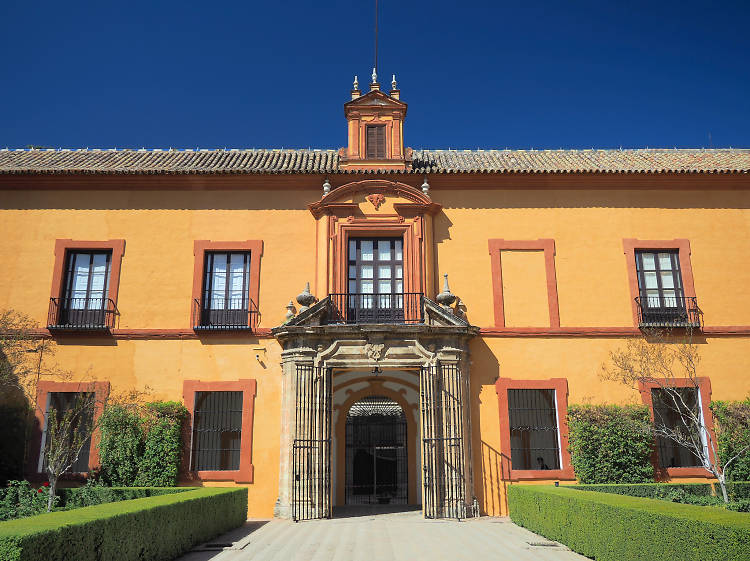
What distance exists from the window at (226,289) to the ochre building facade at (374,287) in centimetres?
5

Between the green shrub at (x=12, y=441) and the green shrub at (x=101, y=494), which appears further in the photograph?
the green shrub at (x=12, y=441)

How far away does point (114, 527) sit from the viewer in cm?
776

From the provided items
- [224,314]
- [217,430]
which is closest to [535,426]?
[217,430]

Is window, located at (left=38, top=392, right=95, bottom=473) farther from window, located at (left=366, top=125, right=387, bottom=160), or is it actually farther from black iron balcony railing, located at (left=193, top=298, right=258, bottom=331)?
window, located at (left=366, top=125, right=387, bottom=160)

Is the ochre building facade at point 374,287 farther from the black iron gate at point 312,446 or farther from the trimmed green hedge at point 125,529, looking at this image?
the trimmed green hedge at point 125,529

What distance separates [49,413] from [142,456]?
2579 mm

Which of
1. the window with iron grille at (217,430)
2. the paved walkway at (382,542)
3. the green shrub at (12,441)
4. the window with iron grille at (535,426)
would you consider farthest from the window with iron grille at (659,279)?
the green shrub at (12,441)

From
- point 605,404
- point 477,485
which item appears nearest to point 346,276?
point 477,485

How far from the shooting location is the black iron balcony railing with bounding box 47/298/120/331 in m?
15.5

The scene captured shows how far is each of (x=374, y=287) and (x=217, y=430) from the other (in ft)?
16.7

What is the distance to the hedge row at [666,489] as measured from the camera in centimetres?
1338

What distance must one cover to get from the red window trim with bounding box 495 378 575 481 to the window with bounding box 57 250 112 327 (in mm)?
9902

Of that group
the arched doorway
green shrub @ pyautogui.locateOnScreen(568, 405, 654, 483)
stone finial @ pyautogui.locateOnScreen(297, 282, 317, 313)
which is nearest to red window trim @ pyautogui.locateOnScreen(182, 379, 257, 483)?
stone finial @ pyautogui.locateOnScreen(297, 282, 317, 313)

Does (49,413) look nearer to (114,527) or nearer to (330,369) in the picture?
(330,369)
